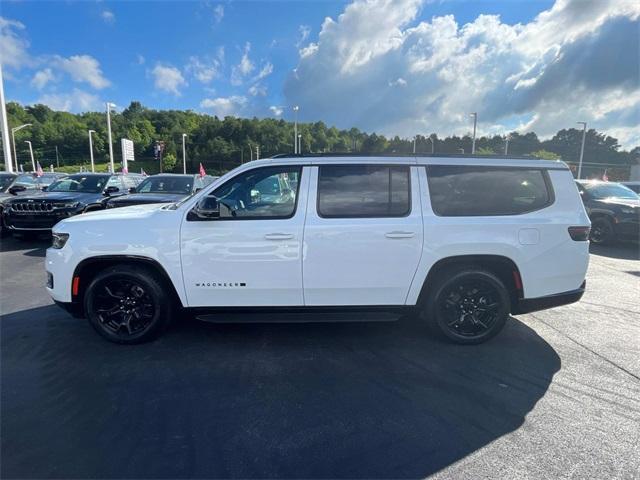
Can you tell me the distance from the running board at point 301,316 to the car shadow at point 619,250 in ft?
25.8

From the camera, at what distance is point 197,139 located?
85500 millimetres

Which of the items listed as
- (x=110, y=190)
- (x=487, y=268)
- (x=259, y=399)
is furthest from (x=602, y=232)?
(x=110, y=190)

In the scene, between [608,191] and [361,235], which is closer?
[361,235]

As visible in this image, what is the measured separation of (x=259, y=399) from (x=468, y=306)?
2.30 metres

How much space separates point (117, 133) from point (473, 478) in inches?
3479

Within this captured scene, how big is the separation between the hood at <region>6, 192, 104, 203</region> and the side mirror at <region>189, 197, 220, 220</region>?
269 inches

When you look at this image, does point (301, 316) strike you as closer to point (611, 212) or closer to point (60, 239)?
point (60, 239)

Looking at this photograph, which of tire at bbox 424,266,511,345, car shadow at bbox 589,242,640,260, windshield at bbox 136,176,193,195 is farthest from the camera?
windshield at bbox 136,176,193,195

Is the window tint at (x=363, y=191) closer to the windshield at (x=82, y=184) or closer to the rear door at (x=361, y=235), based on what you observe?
the rear door at (x=361, y=235)

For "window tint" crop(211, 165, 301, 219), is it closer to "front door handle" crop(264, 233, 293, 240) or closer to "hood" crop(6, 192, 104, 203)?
"front door handle" crop(264, 233, 293, 240)

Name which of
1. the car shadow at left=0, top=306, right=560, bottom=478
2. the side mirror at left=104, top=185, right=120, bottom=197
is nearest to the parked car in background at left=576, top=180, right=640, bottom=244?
the car shadow at left=0, top=306, right=560, bottom=478

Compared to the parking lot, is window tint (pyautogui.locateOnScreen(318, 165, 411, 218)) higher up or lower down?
higher up

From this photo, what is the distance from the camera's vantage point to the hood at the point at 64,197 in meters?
8.38

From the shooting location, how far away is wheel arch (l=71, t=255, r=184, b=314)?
3584 millimetres
